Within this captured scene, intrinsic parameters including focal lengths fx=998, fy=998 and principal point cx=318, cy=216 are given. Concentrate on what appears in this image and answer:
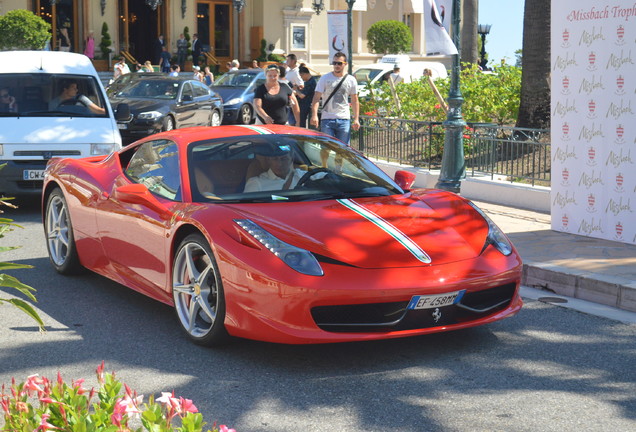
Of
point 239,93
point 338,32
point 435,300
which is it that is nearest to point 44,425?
point 435,300

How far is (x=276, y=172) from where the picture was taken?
6.91 metres

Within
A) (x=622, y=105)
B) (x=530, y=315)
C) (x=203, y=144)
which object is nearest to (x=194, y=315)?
(x=203, y=144)

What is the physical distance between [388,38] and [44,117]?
4175 centimetres

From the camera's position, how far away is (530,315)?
711cm

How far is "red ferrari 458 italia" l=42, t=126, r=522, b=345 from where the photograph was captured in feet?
18.5

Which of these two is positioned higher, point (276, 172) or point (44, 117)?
point (44, 117)

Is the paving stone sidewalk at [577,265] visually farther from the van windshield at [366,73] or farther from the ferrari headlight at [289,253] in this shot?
the van windshield at [366,73]

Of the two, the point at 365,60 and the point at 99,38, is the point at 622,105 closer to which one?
the point at 99,38

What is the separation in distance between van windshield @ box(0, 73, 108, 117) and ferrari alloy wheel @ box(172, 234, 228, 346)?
708 cm

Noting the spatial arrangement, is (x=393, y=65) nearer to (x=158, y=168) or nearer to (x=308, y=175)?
(x=158, y=168)

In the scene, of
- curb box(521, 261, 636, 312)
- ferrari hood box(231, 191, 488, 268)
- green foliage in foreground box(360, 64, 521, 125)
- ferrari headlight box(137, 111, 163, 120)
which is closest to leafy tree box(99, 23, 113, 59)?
ferrari headlight box(137, 111, 163, 120)

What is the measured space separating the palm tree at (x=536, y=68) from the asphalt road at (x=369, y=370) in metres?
8.46

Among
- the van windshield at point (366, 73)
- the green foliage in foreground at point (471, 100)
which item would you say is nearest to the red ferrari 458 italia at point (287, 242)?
the green foliage in foreground at point (471, 100)

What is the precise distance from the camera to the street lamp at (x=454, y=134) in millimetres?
12398
